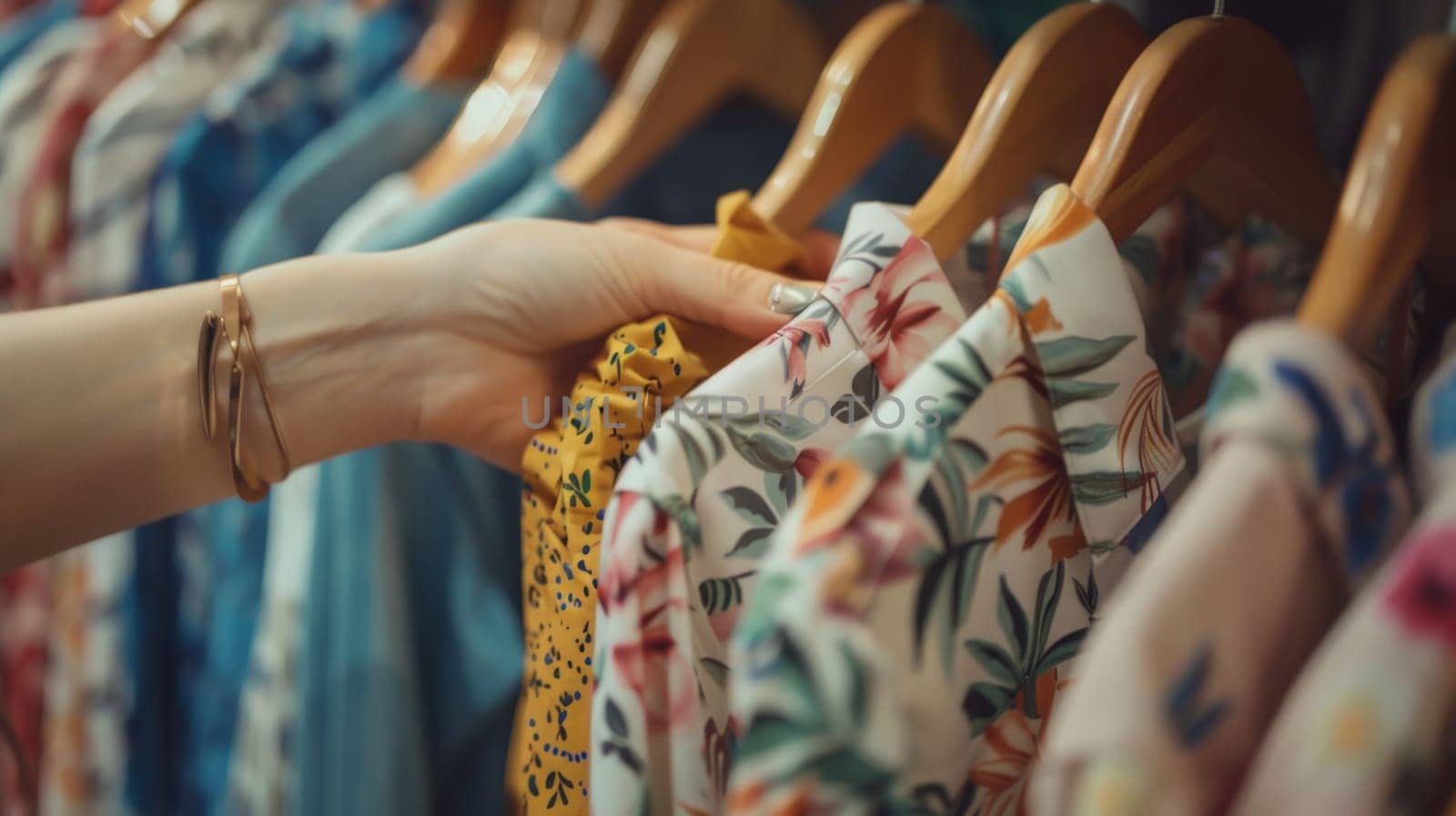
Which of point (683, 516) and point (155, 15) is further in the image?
point (155, 15)

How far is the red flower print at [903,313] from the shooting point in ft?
1.34

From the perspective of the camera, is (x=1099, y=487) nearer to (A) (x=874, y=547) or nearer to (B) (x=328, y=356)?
(A) (x=874, y=547)

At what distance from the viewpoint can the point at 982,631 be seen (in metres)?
0.34

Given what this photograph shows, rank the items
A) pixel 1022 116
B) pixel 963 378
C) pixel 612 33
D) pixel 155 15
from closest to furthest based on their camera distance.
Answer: pixel 963 378 → pixel 1022 116 → pixel 612 33 → pixel 155 15

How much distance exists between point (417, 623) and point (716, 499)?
29 centimetres

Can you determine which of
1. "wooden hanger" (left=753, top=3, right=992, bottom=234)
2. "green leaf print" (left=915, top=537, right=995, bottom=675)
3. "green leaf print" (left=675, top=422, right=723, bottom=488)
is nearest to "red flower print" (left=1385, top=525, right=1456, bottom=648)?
"green leaf print" (left=915, top=537, right=995, bottom=675)

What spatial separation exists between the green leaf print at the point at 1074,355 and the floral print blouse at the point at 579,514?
168mm

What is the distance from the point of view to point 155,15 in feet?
2.57

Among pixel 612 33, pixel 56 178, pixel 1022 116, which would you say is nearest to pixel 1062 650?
pixel 1022 116

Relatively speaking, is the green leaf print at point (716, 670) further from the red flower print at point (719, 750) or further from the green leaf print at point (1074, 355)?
the green leaf print at point (1074, 355)

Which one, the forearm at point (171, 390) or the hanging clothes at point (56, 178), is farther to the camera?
the hanging clothes at point (56, 178)

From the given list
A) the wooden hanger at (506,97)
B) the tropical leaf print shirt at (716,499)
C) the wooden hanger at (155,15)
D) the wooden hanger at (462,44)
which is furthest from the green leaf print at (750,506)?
the wooden hanger at (155,15)

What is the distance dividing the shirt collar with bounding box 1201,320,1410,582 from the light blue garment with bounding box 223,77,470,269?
0.57 metres

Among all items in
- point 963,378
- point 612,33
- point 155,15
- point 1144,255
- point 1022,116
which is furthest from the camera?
point 155,15
